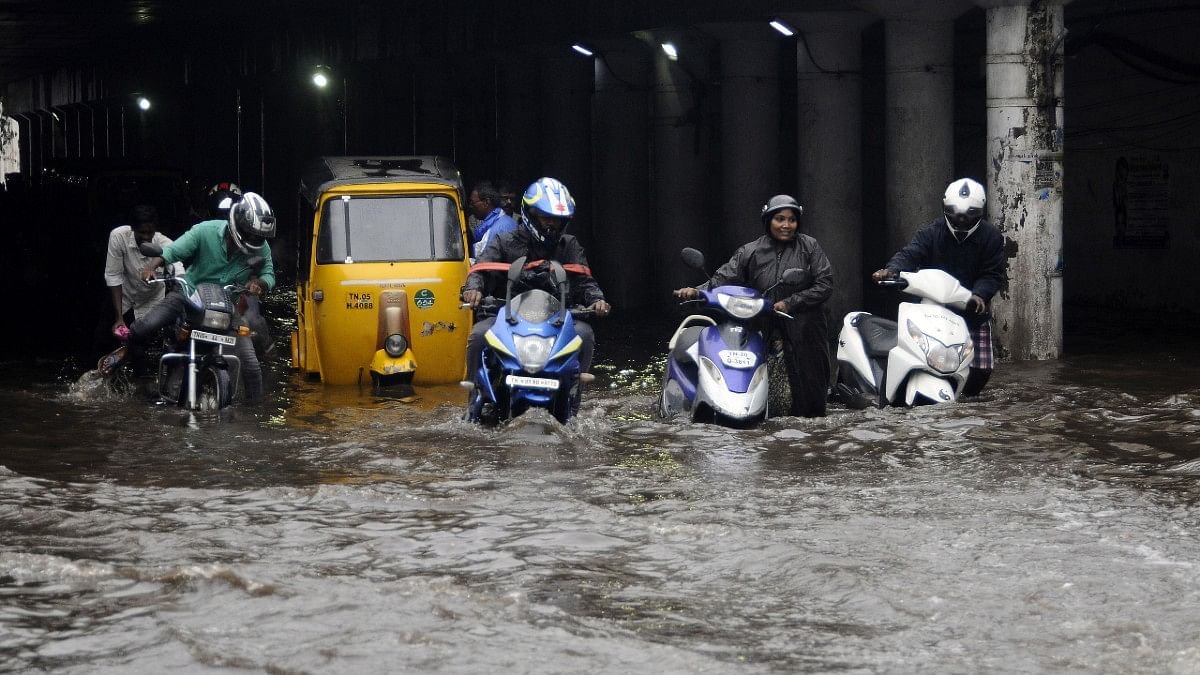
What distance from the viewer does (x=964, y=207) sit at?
1095 centimetres

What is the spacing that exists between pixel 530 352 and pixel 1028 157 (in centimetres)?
698

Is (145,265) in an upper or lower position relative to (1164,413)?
upper

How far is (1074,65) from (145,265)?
13498 millimetres

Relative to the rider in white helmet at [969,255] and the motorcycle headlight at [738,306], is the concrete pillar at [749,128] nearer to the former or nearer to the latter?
the rider in white helmet at [969,255]

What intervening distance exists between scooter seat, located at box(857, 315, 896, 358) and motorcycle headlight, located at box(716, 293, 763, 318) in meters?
1.44

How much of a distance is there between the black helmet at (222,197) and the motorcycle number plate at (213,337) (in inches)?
38.1

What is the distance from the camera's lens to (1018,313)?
49.9 ft

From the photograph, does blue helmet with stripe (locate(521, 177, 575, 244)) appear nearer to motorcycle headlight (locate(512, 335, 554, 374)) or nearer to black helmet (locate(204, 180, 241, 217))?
motorcycle headlight (locate(512, 335, 554, 374))

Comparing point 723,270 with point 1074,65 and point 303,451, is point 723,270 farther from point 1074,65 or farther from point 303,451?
point 1074,65

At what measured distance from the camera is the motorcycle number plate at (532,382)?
968cm

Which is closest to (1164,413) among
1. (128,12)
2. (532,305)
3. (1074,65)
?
(532,305)

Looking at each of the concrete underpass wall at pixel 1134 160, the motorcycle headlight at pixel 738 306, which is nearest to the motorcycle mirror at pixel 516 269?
the motorcycle headlight at pixel 738 306

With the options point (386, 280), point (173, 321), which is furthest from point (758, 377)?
point (386, 280)

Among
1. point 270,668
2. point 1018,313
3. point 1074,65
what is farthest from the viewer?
point 1074,65
